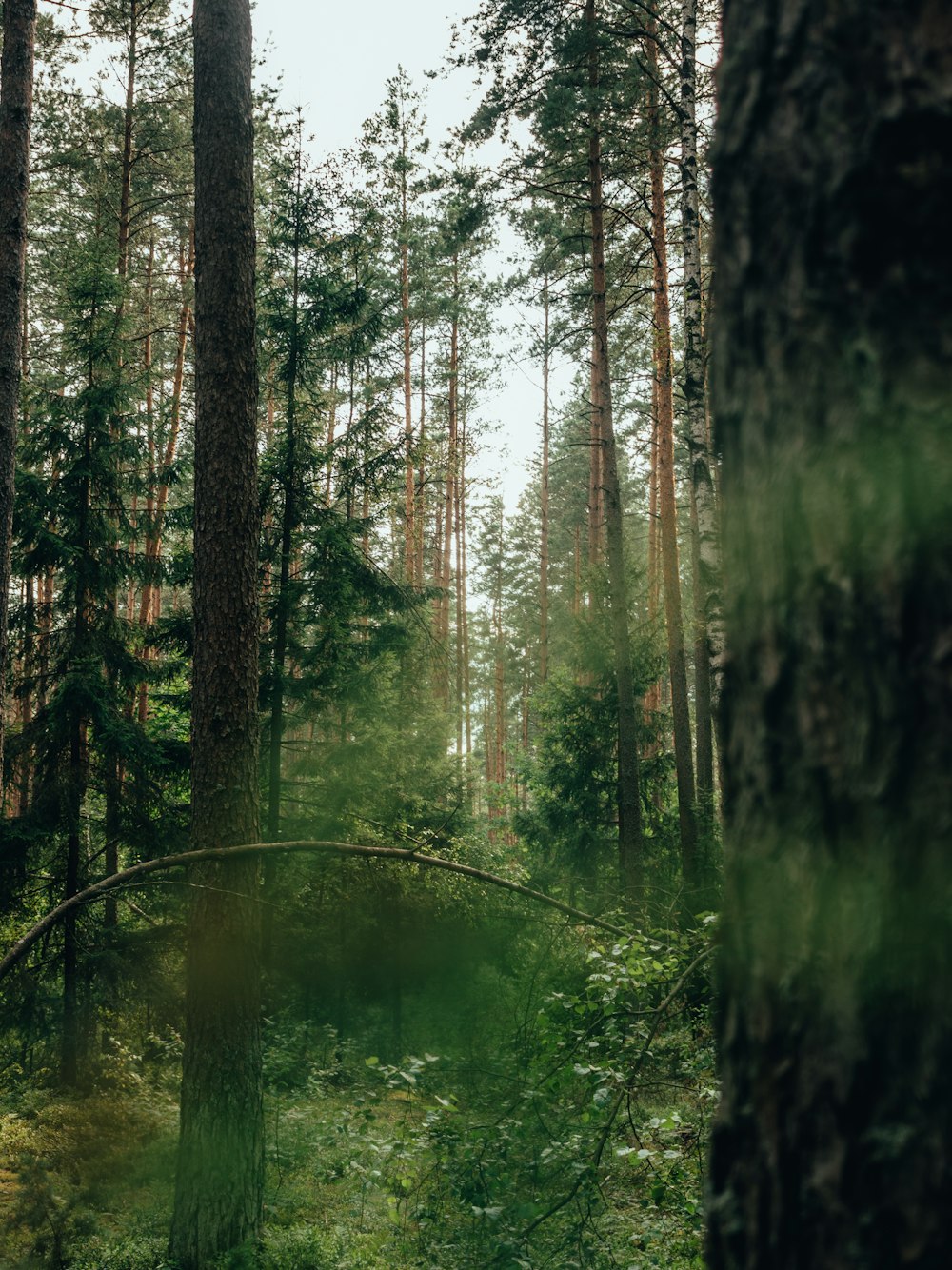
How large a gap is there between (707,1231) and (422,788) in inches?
473

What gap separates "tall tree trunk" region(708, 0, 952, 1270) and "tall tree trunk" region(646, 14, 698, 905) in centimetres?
1181

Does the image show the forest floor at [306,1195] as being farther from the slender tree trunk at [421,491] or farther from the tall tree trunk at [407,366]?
the tall tree trunk at [407,366]

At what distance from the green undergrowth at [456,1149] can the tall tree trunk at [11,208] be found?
4446 mm

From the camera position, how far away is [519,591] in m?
40.1

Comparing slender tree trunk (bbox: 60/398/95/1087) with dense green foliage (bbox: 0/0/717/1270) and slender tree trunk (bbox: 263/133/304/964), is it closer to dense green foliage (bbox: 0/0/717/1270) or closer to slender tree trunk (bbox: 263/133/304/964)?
dense green foliage (bbox: 0/0/717/1270)

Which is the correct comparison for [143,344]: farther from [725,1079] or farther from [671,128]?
[725,1079]

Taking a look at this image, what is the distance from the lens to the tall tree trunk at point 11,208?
7.23m

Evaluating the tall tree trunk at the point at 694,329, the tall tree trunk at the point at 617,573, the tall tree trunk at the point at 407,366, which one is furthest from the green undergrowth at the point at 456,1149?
the tall tree trunk at the point at 407,366

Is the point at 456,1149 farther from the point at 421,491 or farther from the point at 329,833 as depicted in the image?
the point at 421,491

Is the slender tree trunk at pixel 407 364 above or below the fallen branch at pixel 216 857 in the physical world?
above

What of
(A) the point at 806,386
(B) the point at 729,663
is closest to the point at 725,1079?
(B) the point at 729,663

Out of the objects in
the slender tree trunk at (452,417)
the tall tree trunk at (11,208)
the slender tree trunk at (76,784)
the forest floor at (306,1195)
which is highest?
the slender tree trunk at (452,417)

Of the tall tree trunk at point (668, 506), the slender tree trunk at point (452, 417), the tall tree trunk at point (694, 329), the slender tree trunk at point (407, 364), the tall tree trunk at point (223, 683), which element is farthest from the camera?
the slender tree trunk at point (452, 417)

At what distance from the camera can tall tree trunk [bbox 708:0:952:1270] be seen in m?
0.79
